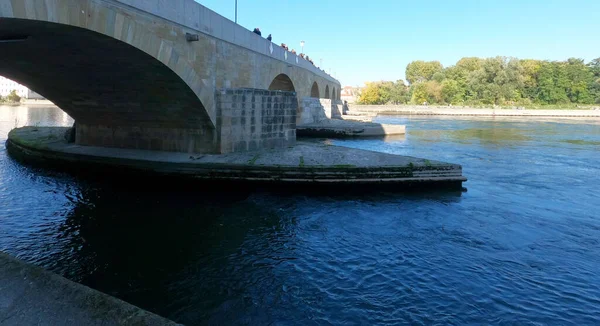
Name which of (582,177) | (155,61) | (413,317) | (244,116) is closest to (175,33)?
(155,61)

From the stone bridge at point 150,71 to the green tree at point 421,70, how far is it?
103 m

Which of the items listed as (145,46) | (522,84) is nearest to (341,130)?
(145,46)

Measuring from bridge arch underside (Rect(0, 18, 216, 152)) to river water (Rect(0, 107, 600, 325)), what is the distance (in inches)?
128

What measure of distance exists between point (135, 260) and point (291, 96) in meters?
13.5

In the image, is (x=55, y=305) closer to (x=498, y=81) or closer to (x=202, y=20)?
(x=202, y=20)

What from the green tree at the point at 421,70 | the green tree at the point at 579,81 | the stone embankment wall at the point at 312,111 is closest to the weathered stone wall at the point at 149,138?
the stone embankment wall at the point at 312,111

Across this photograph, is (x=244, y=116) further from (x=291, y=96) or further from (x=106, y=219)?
(x=106, y=219)

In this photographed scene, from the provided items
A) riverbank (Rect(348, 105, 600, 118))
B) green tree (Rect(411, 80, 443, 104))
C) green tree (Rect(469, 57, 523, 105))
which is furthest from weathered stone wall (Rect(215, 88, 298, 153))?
green tree (Rect(411, 80, 443, 104))

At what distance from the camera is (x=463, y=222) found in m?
11.6

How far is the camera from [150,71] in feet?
42.2

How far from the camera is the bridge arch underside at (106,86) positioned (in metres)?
9.73

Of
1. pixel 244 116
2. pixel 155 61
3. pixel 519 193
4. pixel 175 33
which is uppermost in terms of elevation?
pixel 175 33

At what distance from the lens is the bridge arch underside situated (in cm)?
973

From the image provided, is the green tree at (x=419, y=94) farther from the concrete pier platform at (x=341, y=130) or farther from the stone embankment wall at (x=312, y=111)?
the concrete pier platform at (x=341, y=130)
